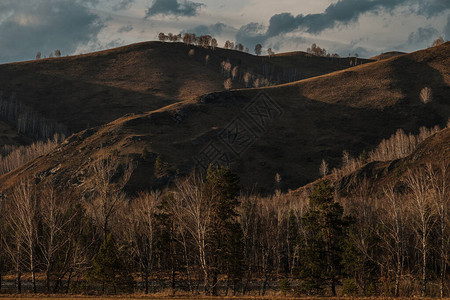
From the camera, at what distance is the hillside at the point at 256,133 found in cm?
13288

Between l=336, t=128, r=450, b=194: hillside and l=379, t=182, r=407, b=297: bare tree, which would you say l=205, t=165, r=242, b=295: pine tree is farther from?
l=336, t=128, r=450, b=194: hillside

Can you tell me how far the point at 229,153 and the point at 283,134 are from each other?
32838 mm

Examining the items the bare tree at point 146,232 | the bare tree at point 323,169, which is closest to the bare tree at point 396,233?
the bare tree at point 146,232

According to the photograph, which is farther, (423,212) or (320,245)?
(320,245)

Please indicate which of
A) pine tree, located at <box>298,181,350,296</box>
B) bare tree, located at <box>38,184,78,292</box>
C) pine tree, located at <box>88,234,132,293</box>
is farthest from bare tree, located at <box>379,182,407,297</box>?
bare tree, located at <box>38,184,78,292</box>

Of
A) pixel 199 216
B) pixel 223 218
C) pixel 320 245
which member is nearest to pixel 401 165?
pixel 320 245

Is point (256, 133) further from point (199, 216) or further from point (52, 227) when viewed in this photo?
point (199, 216)

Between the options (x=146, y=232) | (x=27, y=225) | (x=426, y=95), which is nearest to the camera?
(x=27, y=225)

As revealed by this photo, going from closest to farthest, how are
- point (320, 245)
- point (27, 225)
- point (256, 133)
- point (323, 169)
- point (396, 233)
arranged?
1. point (396, 233)
2. point (27, 225)
3. point (320, 245)
4. point (323, 169)
5. point (256, 133)

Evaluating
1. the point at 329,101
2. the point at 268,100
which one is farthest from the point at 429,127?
the point at 268,100

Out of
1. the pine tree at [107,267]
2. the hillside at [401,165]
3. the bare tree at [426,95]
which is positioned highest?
the bare tree at [426,95]

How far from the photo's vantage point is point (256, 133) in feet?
544

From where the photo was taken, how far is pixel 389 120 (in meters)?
174

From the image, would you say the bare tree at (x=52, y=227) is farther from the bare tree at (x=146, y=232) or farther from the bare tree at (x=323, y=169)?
the bare tree at (x=323, y=169)
